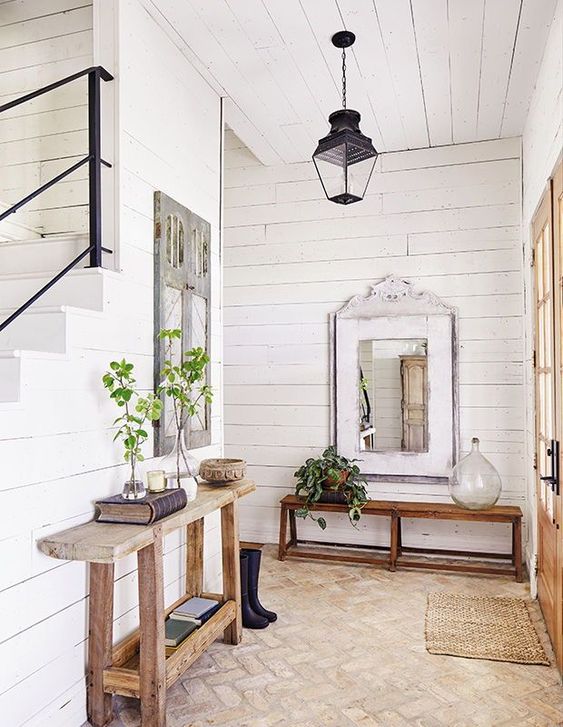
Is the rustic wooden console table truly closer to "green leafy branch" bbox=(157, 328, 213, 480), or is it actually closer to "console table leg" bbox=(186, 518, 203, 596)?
"green leafy branch" bbox=(157, 328, 213, 480)

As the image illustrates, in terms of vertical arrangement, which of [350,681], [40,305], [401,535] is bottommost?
[350,681]

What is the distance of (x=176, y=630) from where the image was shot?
2.55m

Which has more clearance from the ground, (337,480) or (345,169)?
(345,169)

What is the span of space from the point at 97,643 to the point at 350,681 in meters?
1.06

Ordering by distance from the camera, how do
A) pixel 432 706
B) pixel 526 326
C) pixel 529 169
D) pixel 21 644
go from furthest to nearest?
pixel 526 326
pixel 529 169
pixel 432 706
pixel 21 644

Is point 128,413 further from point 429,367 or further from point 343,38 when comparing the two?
point 429,367

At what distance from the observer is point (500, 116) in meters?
3.87

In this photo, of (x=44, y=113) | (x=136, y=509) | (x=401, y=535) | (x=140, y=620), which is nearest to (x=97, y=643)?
(x=140, y=620)

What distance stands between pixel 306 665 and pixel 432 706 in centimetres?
59

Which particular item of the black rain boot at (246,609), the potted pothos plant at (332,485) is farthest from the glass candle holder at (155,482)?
the potted pothos plant at (332,485)

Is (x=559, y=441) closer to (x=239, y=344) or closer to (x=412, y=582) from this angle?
(x=412, y=582)

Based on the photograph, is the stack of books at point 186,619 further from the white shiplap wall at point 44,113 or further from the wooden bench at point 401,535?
the white shiplap wall at point 44,113

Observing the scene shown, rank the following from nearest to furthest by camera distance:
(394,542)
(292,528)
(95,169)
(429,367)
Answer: (95,169) < (394,542) < (429,367) < (292,528)

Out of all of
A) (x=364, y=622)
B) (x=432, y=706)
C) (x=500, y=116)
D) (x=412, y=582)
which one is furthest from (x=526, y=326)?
(x=432, y=706)
